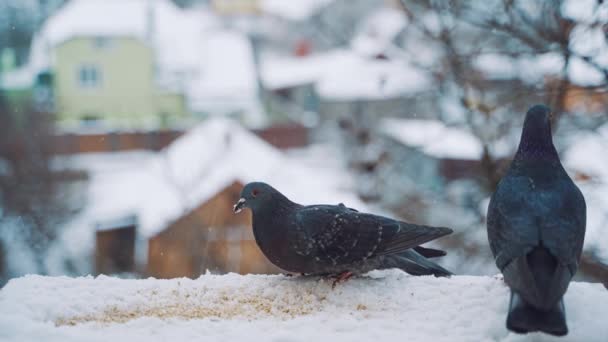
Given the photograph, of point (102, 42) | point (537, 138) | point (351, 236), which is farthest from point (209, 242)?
point (102, 42)

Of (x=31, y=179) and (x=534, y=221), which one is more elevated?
(x=31, y=179)

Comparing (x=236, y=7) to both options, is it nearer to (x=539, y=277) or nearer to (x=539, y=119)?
(x=539, y=119)

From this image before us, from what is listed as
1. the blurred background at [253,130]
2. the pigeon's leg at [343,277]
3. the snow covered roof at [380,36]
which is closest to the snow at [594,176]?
the blurred background at [253,130]

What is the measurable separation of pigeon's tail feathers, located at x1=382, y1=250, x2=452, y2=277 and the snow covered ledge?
0.07 metres

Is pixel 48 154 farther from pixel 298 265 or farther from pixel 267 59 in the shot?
pixel 267 59

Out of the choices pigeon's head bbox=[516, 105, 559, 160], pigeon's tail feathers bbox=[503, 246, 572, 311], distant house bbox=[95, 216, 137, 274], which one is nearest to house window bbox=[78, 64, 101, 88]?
distant house bbox=[95, 216, 137, 274]

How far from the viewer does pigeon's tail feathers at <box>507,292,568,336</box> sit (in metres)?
2.51

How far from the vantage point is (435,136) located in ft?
27.2

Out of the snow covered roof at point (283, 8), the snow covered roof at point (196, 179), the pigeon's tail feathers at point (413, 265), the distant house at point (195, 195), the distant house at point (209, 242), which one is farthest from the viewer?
the snow covered roof at point (283, 8)

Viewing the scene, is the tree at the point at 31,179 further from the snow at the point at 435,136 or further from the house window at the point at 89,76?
the house window at the point at 89,76

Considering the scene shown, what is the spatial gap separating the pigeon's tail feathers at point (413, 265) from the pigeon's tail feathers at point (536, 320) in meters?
1.16

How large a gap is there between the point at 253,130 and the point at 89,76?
5.66 m

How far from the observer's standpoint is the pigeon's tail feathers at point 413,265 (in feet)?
12.4

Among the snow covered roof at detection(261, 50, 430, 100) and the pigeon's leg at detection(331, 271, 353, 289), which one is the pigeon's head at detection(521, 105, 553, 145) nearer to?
the pigeon's leg at detection(331, 271, 353, 289)
